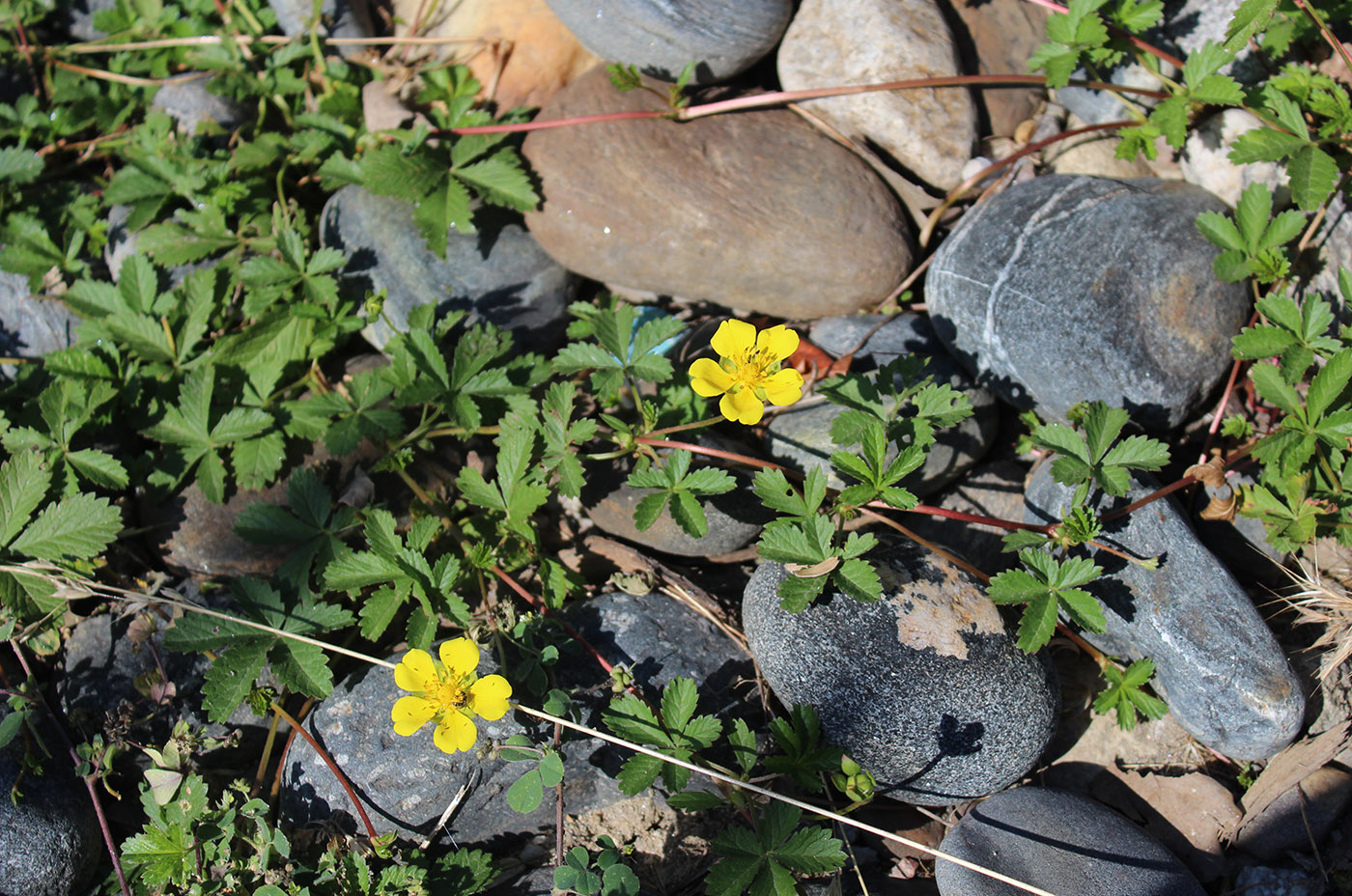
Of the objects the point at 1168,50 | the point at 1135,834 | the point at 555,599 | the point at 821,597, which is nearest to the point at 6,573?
the point at 555,599

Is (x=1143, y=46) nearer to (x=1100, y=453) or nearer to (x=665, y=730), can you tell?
(x=1100, y=453)

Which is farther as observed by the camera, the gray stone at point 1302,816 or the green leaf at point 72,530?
the green leaf at point 72,530

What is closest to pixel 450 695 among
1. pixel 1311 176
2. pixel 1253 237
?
pixel 1253 237

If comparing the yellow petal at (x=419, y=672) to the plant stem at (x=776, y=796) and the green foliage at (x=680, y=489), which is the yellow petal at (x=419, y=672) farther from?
the green foliage at (x=680, y=489)

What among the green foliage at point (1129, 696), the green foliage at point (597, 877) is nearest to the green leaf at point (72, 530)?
the green foliage at point (597, 877)

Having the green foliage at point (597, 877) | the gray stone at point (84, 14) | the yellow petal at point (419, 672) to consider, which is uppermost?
the gray stone at point (84, 14)

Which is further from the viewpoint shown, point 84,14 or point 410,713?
point 84,14

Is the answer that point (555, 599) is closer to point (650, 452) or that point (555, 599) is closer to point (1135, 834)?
point (650, 452)
